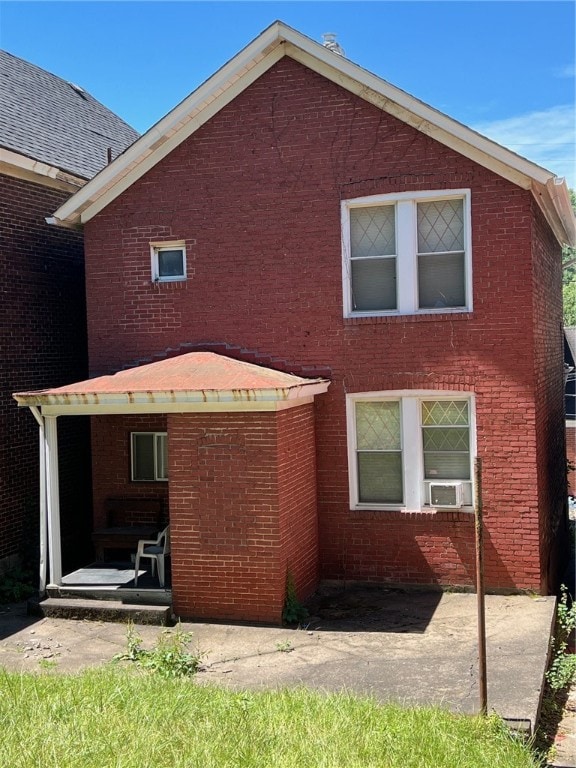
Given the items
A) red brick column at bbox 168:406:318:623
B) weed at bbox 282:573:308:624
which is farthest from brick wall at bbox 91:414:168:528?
weed at bbox 282:573:308:624

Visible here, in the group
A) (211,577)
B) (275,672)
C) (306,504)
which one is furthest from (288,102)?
(275,672)

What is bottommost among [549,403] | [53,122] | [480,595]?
[480,595]

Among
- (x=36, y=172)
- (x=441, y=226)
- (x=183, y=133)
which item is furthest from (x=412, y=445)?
(x=36, y=172)

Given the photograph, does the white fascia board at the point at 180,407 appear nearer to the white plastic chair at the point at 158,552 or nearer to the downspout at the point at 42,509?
the downspout at the point at 42,509

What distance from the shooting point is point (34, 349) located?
13430 millimetres

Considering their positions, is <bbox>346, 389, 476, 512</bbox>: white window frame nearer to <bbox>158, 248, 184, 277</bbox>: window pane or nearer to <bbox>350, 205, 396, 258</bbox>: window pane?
<bbox>350, 205, 396, 258</bbox>: window pane

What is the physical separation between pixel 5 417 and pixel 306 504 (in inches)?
193

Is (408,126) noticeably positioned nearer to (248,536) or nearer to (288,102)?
(288,102)

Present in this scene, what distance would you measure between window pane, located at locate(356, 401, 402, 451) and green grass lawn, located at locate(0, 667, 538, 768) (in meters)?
4.56

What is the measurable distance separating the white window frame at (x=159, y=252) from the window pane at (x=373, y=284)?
8.43 ft

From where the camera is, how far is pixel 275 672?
8.36 metres

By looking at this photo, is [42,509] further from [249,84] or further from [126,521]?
[249,84]

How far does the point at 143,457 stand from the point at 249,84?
5.68 m

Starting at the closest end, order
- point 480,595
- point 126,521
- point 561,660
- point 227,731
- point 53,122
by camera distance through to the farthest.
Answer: point 227,731, point 480,595, point 561,660, point 126,521, point 53,122
